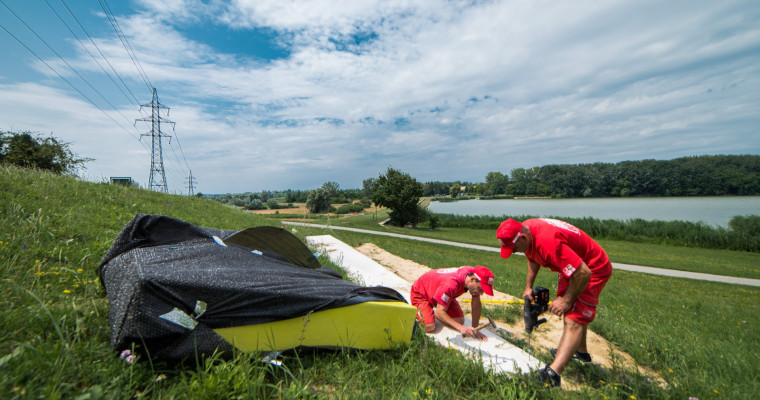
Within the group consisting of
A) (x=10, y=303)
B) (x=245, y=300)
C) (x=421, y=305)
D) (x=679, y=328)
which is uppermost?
(x=10, y=303)

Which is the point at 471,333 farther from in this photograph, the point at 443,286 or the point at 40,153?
the point at 40,153

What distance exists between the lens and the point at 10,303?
6.06 ft

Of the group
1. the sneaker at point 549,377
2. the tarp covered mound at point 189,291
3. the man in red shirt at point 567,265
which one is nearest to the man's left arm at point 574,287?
the man in red shirt at point 567,265

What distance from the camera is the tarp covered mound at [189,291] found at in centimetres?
190

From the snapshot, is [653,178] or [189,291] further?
[653,178]

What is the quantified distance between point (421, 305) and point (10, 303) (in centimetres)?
366

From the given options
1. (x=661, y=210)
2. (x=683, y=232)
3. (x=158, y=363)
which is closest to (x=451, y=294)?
(x=158, y=363)

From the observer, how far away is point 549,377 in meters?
2.77

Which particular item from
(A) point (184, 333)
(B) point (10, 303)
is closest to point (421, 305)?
(A) point (184, 333)

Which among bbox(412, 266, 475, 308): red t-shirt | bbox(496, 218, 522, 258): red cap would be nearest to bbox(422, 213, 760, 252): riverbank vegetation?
bbox(412, 266, 475, 308): red t-shirt

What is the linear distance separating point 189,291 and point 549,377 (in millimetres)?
3070

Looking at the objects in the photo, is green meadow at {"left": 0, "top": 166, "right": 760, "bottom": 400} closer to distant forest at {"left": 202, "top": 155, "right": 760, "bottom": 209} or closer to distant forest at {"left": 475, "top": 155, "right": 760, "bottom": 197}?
distant forest at {"left": 202, "top": 155, "right": 760, "bottom": 209}

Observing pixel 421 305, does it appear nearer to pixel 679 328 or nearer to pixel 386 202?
pixel 679 328

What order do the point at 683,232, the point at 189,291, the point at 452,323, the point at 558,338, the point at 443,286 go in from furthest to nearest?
1. the point at 683,232
2. the point at 558,338
3. the point at 443,286
4. the point at 452,323
5. the point at 189,291
